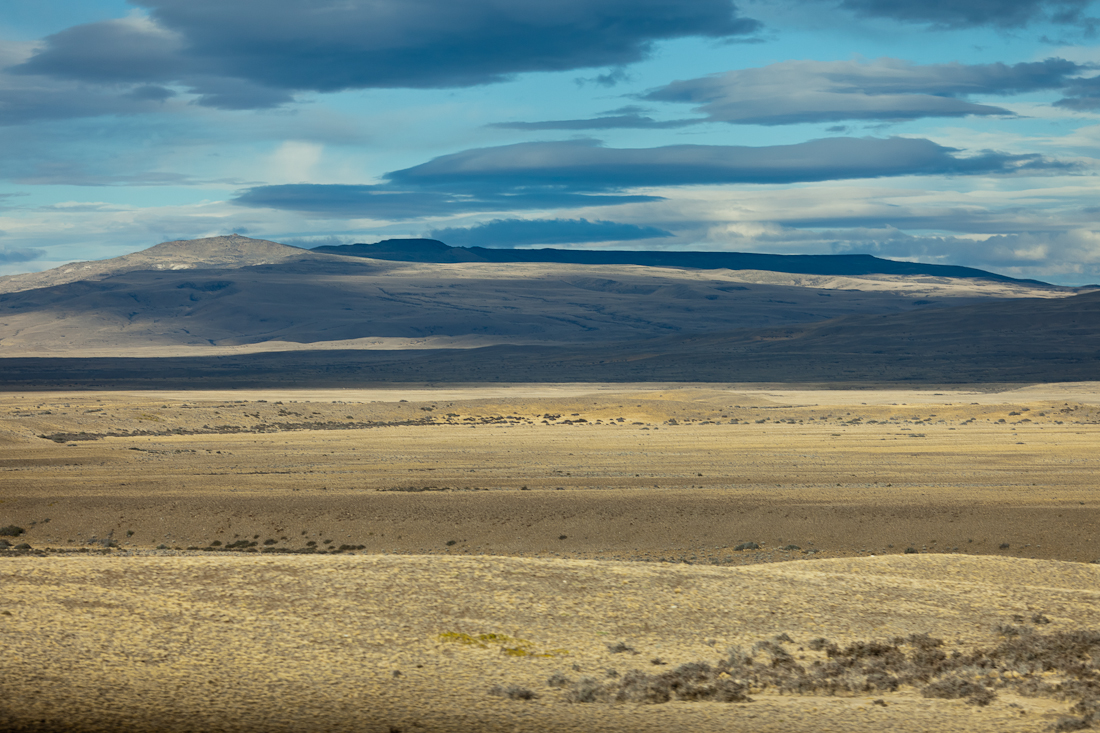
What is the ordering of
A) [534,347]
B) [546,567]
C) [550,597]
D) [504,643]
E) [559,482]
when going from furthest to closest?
Answer: [534,347]
[559,482]
[546,567]
[550,597]
[504,643]

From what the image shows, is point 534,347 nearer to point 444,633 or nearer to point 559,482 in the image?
point 559,482

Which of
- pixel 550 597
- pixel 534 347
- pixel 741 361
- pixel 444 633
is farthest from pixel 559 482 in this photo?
pixel 534 347

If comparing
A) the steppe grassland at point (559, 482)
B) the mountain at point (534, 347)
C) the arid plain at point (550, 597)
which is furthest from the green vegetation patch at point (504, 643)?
the mountain at point (534, 347)

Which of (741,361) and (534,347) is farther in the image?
(534,347)

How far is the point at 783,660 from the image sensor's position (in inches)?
446

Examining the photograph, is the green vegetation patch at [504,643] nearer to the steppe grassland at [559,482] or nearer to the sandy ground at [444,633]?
the sandy ground at [444,633]

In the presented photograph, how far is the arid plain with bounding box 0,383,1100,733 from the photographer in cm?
980

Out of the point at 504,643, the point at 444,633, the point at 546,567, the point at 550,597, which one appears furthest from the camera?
the point at 546,567

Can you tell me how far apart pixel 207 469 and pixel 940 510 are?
23140mm

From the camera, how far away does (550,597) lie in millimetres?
13156

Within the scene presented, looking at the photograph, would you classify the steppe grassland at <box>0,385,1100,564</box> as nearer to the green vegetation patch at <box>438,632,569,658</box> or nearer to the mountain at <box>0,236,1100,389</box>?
the green vegetation patch at <box>438,632,569,658</box>

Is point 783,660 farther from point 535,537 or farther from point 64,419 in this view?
point 64,419

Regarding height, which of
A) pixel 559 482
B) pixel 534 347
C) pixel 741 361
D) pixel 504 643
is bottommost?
pixel 559 482

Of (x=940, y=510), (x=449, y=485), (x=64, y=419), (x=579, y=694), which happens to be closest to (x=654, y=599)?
(x=579, y=694)
